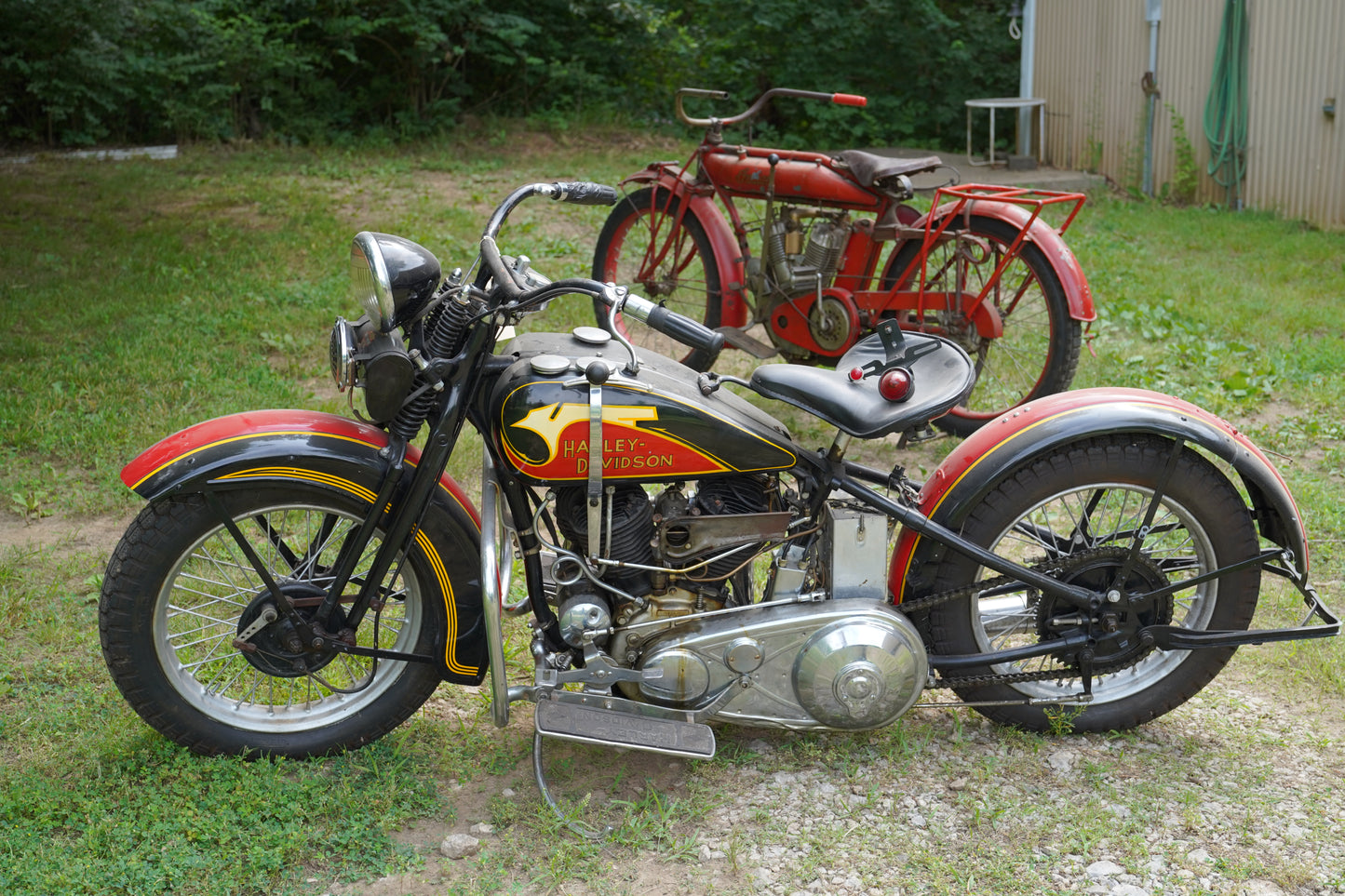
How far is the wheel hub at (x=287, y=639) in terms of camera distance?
292 cm

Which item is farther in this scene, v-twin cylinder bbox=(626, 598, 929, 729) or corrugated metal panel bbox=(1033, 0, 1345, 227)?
corrugated metal panel bbox=(1033, 0, 1345, 227)

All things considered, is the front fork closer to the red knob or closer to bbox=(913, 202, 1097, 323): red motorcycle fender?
the red knob

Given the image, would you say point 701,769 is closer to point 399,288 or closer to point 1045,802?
point 1045,802

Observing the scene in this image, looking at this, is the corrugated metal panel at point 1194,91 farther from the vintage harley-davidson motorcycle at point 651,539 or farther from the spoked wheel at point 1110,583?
the vintage harley-davidson motorcycle at point 651,539

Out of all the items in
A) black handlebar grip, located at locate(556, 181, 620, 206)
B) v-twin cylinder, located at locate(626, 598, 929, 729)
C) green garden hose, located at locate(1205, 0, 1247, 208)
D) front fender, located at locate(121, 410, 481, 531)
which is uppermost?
green garden hose, located at locate(1205, 0, 1247, 208)

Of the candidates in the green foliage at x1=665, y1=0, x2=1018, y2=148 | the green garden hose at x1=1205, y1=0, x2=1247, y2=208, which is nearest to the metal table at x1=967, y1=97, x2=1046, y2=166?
the green foliage at x1=665, y1=0, x2=1018, y2=148

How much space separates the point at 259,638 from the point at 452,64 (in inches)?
401

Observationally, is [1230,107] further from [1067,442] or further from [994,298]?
[1067,442]

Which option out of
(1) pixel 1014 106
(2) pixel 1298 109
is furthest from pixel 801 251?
(1) pixel 1014 106

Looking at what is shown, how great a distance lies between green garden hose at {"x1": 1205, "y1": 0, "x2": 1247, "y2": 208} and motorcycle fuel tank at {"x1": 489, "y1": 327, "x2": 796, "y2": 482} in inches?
329

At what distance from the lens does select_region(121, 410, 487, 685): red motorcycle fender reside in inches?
107

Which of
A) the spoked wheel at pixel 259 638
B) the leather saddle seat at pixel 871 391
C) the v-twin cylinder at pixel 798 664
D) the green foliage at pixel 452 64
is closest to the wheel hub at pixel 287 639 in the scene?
the spoked wheel at pixel 259 638

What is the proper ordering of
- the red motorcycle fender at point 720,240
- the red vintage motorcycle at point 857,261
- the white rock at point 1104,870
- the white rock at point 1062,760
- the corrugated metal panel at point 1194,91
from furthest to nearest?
1. the corrugated metal panel at point 1194,91
2. the red motorcycle fender at point 720,240
3. the red vintage motorcycle at point 857,261
4. the white rock at point 1062,760
5. the white rock at point 1104,870

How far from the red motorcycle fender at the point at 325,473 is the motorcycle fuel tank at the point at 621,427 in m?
0.30
